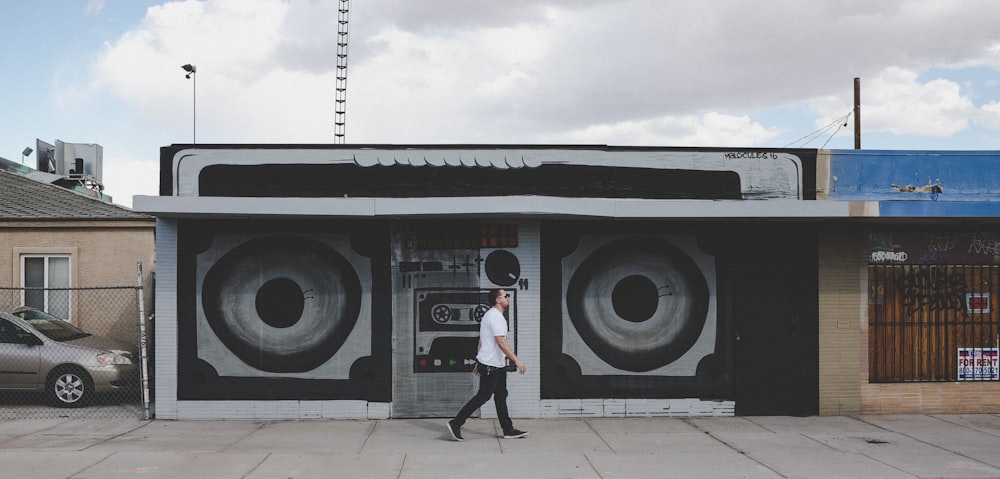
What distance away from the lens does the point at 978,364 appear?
11.2m

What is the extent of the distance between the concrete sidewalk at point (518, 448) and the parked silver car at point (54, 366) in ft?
3.82

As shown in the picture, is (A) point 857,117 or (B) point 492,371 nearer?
(B) point 492,371

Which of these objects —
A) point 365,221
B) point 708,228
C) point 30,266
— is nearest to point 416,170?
point 365,221

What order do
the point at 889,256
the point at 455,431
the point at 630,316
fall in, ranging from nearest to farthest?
1. the point at 455,431
2. the point at 630,316
3. the point at 889,256

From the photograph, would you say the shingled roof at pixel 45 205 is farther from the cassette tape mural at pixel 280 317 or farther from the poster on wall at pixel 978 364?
the poster on wall at pixel 978 364

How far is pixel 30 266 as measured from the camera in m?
14.6

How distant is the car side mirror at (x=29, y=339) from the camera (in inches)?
445

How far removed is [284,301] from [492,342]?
10.5 feet

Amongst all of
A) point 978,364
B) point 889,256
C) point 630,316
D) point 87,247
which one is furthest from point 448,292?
point 87,247

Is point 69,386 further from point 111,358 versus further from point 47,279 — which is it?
point 47,279

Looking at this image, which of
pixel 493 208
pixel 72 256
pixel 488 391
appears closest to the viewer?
pixel 488 391

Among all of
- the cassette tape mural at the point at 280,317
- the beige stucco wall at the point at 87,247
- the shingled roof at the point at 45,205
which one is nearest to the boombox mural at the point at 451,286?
the cassette tape mural at the point at 280,317

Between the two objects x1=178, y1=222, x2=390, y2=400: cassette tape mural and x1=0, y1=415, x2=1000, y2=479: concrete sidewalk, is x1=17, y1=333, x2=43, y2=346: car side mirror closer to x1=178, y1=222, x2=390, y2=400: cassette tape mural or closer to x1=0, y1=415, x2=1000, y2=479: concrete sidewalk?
x1=0, y1=415, x2=1000, y2=479: concrete sidewalk

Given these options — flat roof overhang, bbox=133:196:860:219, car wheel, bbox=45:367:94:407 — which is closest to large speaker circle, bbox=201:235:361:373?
flat roof overhang, bbox=133:196:860:219
